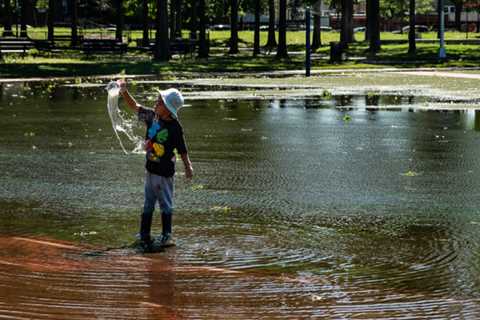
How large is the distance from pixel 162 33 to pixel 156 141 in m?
42.4

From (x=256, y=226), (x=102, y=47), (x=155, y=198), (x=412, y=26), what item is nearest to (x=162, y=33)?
(x=102, y=47)

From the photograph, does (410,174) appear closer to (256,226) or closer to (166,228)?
(256,226)

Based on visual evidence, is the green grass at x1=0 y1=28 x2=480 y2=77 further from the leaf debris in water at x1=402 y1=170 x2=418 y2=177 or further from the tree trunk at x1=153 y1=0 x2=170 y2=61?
the leaf debris in water at x1=402 y1=170 x2=418 y2=177

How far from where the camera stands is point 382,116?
81.0 feet

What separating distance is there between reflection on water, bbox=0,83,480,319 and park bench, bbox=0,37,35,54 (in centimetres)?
3602

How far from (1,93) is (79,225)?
21976 mm

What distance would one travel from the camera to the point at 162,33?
5222 centimetres

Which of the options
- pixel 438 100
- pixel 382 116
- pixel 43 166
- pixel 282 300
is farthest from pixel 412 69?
pixel 282 300

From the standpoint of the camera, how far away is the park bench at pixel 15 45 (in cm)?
5659

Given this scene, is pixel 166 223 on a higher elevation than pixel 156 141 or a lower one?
lower

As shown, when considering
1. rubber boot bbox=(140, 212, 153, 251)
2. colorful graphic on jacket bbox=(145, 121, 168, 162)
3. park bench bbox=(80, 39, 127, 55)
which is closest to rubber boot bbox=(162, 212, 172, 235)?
rubber boot bbox=(140, 212, 153, 251)

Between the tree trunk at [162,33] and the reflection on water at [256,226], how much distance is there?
2944cm

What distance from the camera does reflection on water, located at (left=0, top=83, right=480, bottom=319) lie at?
8.20m

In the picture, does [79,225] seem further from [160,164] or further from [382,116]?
[382,116]
